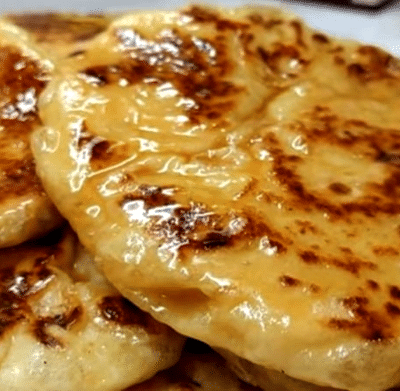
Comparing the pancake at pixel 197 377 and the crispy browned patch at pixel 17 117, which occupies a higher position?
the crispy browned patch at pixel 17 117

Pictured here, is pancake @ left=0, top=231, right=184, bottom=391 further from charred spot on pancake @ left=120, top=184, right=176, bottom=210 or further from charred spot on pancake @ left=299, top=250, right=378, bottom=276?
charred spot on pancake @ left=299, top=250, right=378, bottom=276

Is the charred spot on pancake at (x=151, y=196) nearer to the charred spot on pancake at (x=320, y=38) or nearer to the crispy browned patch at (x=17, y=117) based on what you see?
the crispy browned patch at (x=17, y=117)

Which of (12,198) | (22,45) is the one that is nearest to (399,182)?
(12,198)

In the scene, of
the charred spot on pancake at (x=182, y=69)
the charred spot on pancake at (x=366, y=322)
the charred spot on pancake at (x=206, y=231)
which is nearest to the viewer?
the charred spot on pancake at (x=366, y=322)

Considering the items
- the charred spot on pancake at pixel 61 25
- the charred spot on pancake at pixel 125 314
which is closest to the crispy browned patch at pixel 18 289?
the charred spot on pancake at pixel 125 314

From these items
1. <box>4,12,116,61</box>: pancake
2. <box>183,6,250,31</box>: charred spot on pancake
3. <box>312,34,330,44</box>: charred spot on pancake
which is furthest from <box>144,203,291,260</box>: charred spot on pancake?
<box>312,34,330,44</box>: charred spot on pancake

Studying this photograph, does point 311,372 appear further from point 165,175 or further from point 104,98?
point 104,98

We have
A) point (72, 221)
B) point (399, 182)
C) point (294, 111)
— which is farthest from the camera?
point (294, 111)
